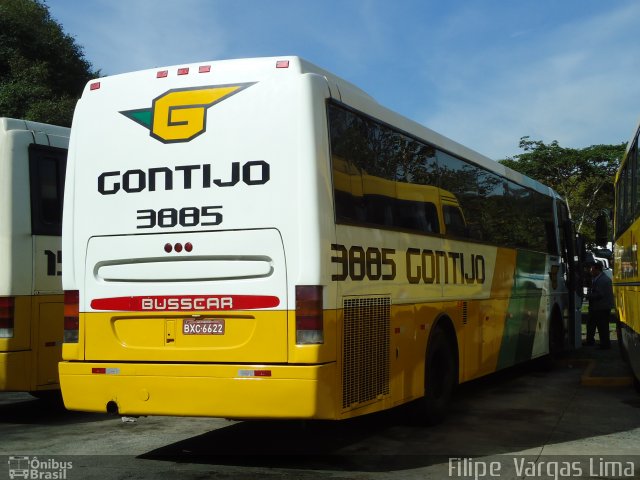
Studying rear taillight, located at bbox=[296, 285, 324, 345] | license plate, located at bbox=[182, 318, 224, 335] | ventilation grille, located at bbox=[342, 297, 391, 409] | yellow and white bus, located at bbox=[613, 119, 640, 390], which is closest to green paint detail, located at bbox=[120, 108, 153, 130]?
license plate, located at bbox=[182, 318, 224, 335]

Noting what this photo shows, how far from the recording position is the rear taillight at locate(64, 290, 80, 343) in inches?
275

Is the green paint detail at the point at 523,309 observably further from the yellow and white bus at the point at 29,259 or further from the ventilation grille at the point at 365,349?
the yellow and white bus at the point at 29,259

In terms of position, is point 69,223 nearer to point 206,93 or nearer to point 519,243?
point 206,93

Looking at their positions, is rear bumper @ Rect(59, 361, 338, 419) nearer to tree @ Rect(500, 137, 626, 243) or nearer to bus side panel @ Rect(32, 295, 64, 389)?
bus side panel @ Rect(32, 295, 64, 389)

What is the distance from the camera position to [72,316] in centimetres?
704

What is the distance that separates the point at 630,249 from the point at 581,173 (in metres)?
44.3

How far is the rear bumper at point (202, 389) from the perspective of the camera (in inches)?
241

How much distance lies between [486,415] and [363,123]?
3.93 m

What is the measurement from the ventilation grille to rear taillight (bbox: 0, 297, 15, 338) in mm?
3985

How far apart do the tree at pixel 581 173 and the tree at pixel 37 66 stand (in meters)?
28.0

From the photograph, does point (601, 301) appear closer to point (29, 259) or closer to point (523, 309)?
point (523, 309)

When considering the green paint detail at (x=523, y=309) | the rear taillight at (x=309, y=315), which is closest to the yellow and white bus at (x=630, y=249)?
the green paint detail at (x=523, y=309)

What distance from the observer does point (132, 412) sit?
21.7ft

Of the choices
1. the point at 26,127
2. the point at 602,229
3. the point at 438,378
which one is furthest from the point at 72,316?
the point at 602,229
